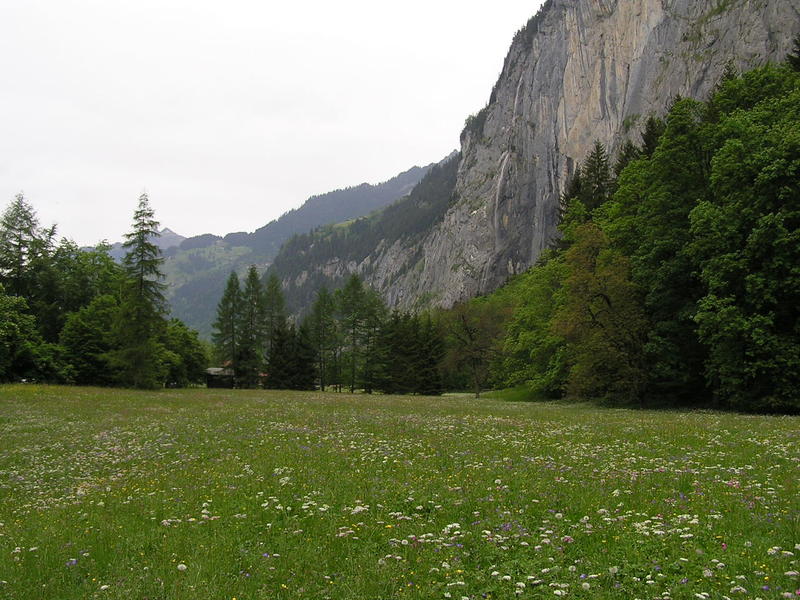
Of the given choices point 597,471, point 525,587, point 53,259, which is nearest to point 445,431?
point 597,471

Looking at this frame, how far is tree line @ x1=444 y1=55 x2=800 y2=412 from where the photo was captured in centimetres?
3115

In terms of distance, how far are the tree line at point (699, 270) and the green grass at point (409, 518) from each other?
13628 mm

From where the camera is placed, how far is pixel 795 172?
3036cm

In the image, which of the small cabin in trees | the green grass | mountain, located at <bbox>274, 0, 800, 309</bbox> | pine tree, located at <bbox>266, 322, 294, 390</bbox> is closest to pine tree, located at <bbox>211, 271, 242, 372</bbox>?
pine tree, located at <bbox>266, 322, 294, 390</bbox>

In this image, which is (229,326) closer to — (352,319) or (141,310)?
(352,319)

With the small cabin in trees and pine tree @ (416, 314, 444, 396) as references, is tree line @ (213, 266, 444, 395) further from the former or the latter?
the small cabin in trees

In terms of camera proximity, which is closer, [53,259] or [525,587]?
[525,587]

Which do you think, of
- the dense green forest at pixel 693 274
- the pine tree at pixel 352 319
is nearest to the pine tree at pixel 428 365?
the pine tree at pixel 352 319

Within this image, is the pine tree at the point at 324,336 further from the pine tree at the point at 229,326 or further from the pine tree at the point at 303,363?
the pine tree at the point at 229,326

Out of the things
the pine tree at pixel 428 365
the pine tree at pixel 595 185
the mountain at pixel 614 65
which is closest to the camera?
the pine tree at pixel 595 185

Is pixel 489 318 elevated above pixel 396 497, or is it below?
above

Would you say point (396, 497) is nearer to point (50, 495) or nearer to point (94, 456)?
point (50, 495)

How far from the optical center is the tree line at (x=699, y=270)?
3115cm

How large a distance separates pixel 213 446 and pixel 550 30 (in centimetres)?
21060
